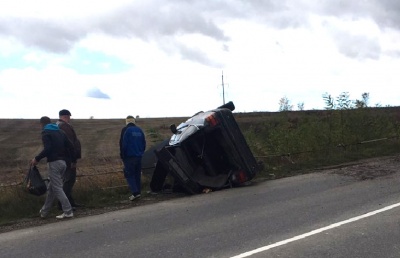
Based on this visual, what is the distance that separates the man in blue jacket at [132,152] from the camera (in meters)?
Result: 9.68

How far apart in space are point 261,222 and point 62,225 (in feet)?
10.9

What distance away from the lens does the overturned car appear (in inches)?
397

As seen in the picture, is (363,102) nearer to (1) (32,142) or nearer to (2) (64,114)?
(2) (64,114)

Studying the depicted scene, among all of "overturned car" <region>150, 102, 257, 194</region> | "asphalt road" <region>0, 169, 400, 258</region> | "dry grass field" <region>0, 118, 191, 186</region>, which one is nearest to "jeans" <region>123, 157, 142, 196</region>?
"overturned car" <region>150, 102, 257, 194</region>

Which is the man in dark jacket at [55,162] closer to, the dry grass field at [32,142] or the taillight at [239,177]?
the taillight at [239,177]

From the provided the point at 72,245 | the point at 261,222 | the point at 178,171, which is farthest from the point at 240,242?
the point at 178,171

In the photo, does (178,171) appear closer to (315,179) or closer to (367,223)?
(315,179)

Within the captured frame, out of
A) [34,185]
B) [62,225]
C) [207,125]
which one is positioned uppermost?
[207,125]

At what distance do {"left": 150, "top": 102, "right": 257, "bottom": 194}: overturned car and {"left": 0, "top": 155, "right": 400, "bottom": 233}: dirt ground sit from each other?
49cm

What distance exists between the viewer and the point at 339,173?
12.0 meters

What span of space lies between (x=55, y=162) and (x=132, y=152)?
6.39 feet

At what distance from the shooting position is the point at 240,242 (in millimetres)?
6016

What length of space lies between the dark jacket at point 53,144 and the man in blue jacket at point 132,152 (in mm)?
1565

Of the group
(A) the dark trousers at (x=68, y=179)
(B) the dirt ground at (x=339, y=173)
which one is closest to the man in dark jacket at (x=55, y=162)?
(B) the dirt ground at (x=339, y=173)
